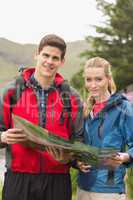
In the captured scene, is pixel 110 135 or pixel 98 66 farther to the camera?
pixel 98 66

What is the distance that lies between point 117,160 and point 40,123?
556 mm

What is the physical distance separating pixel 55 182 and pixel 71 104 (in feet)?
1.70

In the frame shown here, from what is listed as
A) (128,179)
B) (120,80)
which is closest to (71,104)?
(128,179)

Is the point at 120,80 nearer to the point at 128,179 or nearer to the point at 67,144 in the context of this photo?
the point at 128,179

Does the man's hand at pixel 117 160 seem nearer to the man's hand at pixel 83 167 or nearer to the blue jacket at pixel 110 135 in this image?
the blue jacket at pixel 110 135

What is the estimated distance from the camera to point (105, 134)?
326cm

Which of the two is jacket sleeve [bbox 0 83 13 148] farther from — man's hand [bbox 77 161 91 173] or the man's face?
man's hand [bbox 77 161 91 173]

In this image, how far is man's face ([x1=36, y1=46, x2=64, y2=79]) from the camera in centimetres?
325

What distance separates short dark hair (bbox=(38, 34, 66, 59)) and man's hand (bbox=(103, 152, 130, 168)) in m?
0.78

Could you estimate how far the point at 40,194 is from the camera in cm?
321

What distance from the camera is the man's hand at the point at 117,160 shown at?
2.94 metres

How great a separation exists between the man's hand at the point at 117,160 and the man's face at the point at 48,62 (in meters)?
0.69

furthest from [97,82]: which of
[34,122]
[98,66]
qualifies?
[34,122]

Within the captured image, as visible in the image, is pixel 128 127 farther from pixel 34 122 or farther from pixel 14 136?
pixel 14 136
